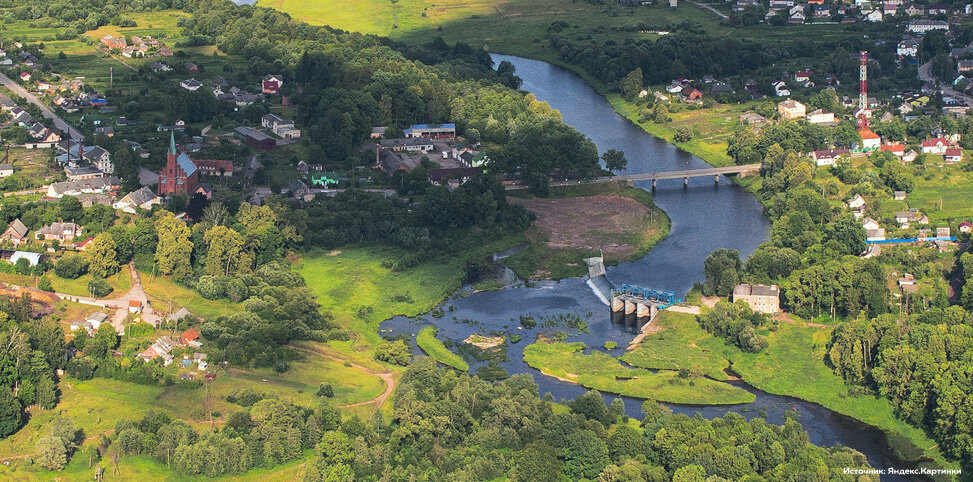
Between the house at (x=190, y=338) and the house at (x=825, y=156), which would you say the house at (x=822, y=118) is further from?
the house at (x=190, y=338)

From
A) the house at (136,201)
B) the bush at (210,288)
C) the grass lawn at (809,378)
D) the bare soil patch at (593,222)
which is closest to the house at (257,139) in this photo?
the house at (136,201)

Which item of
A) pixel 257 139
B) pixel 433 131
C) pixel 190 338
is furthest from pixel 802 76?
pixel 190 338

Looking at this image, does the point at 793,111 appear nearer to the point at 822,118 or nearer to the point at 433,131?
the point at 822,118

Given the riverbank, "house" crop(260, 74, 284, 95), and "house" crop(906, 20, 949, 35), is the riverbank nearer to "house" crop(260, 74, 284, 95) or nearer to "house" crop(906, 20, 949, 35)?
"house" crop(260, 74, 284, 95)

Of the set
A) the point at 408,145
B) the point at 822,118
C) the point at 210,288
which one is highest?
the point at 822,118

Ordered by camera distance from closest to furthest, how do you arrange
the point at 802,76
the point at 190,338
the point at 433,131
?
the point at 190,338, the point at 433,131, the point at 802,76

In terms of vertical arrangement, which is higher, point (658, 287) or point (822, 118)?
point (822, 118)
